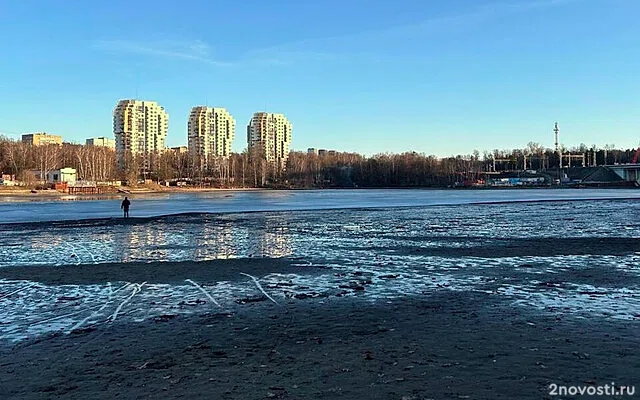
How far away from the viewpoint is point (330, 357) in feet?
26.2

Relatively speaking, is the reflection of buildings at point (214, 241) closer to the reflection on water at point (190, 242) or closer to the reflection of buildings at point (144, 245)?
the reflection on water at point (190, 242)

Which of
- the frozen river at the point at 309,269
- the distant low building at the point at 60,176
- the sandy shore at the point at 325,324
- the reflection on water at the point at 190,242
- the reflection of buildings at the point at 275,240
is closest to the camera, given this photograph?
the sandy shore at the point at 325,324

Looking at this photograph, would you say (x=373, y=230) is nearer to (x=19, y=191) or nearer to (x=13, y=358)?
(x=13, y=358)

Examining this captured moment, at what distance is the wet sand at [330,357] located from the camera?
264 inches

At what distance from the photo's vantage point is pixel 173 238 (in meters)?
26.8

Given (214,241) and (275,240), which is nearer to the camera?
(214,241)

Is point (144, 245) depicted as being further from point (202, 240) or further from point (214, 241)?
point (214, 241)

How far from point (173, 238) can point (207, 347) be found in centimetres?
1900

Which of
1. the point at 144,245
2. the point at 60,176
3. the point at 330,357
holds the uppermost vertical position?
the point at 60,176

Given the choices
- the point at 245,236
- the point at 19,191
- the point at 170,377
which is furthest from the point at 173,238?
the point at 19,191

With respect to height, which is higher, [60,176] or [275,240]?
[60,176]

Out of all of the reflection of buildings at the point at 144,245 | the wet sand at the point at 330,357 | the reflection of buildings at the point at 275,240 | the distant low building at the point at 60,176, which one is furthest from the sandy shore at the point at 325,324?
the distant low building at the point at 60,176

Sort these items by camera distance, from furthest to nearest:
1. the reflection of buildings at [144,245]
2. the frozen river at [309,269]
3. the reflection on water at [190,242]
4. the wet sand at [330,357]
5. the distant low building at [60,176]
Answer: the distant low building at [60,176]
the reflection on water at [190,242]
the reflection of buildings at [144,245]
the frozen river at [309,269]
the wet sand at [330,357]

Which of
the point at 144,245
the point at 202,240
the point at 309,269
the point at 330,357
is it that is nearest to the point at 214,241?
the point at 202,240
